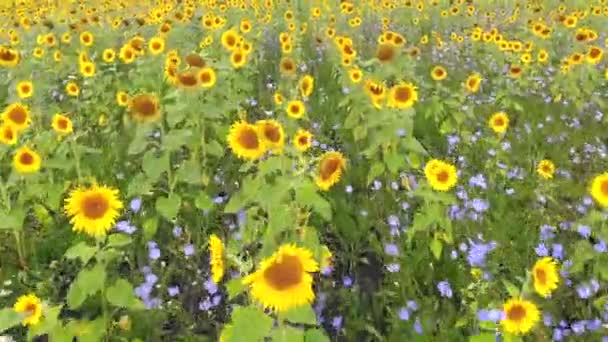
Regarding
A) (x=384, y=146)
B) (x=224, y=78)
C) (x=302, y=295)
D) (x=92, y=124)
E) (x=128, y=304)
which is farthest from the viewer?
(x=92, y=124)

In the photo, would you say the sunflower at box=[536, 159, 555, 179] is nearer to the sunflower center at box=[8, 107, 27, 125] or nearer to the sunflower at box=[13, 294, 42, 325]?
the sunflower at box=[13, 294, 42, 325]

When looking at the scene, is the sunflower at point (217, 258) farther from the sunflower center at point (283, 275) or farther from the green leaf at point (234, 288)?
the sunflower center at point (283, 275)

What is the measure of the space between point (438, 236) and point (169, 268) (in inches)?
57.4

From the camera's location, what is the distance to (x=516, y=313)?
226 cm

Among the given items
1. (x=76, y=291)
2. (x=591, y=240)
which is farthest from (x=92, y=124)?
(x=591, y=240)

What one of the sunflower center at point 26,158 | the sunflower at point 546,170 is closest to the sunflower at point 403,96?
the sunflower at point 546,170

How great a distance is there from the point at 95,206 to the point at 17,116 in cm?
133

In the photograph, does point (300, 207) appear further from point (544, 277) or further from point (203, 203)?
point (544, 277)

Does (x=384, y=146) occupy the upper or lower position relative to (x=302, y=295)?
upper

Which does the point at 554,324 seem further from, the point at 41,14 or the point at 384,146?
the point at 41,14

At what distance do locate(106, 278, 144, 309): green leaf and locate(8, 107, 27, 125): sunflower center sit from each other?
143 cm

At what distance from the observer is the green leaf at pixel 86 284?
252 centimetres

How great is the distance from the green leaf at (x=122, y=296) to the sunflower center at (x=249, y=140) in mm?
768

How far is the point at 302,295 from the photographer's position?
181cm
